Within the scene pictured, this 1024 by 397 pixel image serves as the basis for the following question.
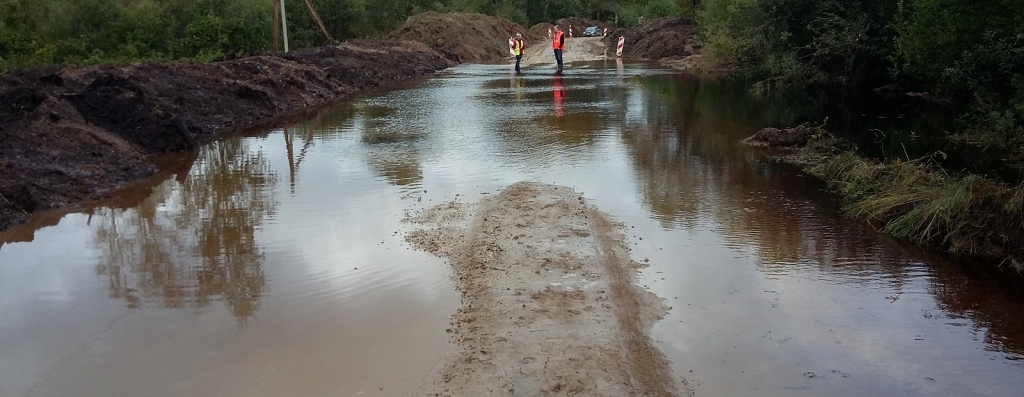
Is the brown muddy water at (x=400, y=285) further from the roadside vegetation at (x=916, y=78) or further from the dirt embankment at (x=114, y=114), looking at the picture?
the dirt embankment at (x=114, y=114)

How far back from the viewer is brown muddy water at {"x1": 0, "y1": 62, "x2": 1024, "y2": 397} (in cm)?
564

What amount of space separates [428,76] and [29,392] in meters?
29.3

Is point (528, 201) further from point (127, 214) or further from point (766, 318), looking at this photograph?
point (127, 214)

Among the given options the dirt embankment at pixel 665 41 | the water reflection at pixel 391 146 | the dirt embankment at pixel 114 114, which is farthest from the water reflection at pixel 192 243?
the dirt embankment at pixel 665 41

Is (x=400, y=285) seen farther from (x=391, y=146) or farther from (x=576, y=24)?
(x=576, y=24)

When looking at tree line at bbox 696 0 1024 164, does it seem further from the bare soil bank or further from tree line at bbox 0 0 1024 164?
the bare soil bank

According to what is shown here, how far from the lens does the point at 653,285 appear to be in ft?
23.6

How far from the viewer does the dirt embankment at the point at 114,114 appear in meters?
11.0

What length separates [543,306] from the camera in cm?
642

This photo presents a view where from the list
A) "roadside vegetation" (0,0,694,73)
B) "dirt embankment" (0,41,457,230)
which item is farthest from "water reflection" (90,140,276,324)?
"roadside vegetation" (0,0,694,73)

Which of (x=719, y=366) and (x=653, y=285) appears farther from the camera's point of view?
(x=653, y=285)

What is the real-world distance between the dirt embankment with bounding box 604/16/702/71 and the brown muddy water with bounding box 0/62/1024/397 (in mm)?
28425

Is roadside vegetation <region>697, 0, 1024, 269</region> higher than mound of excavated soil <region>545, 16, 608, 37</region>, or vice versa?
mound of excavated soil <region>545, 16, 608, 37</region>

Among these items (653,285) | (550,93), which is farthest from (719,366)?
(550,93)
